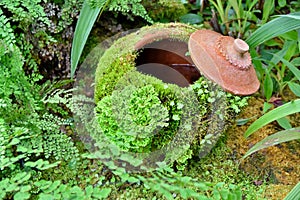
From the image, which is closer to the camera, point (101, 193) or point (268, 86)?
point (101, 193)

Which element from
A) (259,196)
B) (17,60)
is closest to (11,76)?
(17,60)

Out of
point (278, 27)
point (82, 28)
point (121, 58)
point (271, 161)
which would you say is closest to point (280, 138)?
point (271, 161)

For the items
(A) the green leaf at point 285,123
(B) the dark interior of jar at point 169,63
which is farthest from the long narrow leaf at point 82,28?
(A) the green leaf at point 285,123

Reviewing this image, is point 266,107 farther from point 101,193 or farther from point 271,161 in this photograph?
point 101,193

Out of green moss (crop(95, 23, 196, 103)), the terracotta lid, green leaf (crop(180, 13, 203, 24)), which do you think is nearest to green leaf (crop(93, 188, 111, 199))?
green moss (crop(95, 23, 196, 103))

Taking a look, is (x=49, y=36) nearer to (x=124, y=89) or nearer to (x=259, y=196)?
(x=124, y=89)

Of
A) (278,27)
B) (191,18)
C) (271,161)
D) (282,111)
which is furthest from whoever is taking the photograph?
(191,18)

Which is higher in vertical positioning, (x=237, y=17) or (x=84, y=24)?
(x=84, y=24)

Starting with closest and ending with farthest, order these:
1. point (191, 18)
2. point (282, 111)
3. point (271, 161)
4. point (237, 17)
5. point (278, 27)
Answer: point (282, 111) → point (278, 27) → point (271, 161) → point (237, 17) → point (191, 18)
